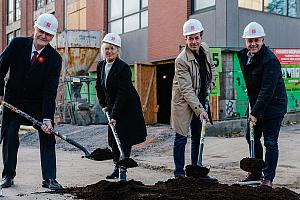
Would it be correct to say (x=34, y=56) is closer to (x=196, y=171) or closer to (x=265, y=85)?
(x=196, y=171)

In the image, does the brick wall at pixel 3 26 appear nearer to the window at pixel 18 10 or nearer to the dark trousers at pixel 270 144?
the window at pixel 18 10

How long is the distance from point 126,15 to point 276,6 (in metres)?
7.05

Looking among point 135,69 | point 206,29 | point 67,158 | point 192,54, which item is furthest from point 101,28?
point 192,54

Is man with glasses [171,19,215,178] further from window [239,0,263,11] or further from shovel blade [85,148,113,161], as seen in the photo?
window [239,0,263,11]

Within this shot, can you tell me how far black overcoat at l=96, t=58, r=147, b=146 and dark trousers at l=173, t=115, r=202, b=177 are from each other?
0.54 meters

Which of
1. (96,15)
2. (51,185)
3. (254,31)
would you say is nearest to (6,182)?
(51,185)

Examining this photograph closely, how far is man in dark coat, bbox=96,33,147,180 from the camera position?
21.0ft

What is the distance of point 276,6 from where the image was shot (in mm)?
18125

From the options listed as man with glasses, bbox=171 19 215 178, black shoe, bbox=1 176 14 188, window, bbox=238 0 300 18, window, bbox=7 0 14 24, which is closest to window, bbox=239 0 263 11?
window, bbox=238 0 300 18

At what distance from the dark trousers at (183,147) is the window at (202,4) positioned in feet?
35.8

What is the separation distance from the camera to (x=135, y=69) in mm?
18969

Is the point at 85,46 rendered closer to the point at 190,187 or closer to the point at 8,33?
the point at 190,187

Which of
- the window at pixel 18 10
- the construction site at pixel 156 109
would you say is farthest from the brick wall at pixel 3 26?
the construction site at pixel 156 109

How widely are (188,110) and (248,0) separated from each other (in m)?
11.6
